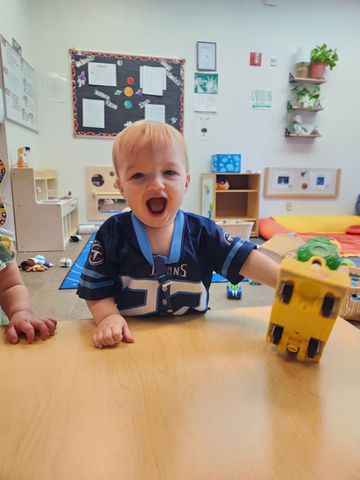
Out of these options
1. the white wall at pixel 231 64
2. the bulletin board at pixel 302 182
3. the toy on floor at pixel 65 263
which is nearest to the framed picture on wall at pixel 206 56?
the white wall at pixel 231 64

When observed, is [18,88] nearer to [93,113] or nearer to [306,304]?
[93,113]

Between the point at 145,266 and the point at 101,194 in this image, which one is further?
the point at 101,194

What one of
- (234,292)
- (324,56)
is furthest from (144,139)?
(324,56)

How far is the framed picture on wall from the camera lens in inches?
145

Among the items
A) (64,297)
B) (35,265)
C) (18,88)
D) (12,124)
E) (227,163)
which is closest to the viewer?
(64,297)

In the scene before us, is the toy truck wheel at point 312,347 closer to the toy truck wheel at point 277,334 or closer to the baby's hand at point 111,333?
the toy truck wheel at point 277,334

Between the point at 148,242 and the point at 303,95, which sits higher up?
the point at 303,95

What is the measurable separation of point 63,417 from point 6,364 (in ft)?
0.51

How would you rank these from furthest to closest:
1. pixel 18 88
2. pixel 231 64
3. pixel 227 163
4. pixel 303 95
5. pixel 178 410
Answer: pixel 303 95 → pixel 231 64 → pixel 227 163 → pixel 18 88 → pixel 178 410

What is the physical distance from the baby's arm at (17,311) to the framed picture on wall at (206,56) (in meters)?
3.73

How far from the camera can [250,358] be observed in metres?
0.47

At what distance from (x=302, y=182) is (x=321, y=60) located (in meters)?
1.43

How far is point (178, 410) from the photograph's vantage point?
36 cm

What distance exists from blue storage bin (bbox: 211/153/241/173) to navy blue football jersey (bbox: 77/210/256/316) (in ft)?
10.1
